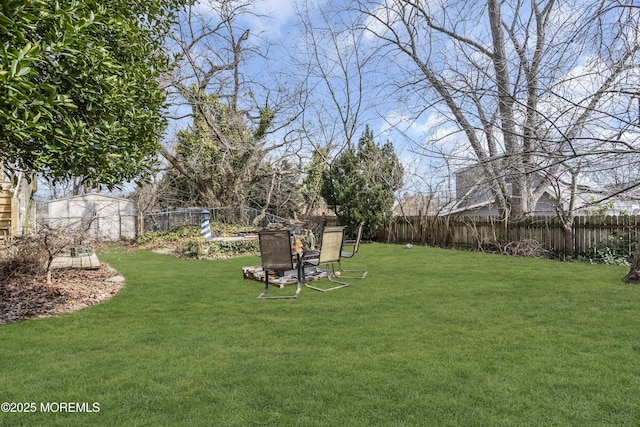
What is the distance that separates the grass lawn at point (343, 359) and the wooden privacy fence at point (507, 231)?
4.36 m

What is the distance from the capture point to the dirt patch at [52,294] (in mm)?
5242

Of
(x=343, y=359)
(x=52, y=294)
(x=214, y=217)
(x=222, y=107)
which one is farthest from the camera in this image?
(x=214, y=217)

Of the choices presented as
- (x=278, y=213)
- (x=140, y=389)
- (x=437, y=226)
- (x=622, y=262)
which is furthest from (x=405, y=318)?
(x=278, y=213)

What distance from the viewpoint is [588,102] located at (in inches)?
155

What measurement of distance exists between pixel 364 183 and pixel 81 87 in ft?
44.5

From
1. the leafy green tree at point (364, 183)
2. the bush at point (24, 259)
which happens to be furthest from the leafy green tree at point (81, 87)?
the leafy green tree at point (364, 183)

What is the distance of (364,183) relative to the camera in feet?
53.9

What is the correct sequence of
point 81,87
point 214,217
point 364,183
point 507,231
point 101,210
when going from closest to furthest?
1. point 81,87
2. point 507,231
3. point 364,183
4. point 214,217
5. point 101,210

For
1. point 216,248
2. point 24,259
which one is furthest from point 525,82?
point 216,248

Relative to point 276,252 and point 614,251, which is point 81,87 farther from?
point 614,251

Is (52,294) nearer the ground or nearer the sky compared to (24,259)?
nearer the ground

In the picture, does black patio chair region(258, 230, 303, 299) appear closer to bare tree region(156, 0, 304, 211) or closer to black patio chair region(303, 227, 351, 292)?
black patio chair region(303, 227, 351, 292)

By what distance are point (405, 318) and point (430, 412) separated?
219 centimetres

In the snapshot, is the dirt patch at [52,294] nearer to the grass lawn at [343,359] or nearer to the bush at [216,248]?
the grass lawn at [343,359]
